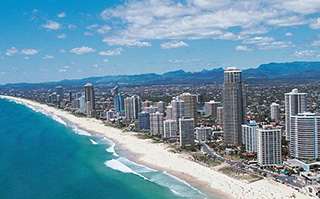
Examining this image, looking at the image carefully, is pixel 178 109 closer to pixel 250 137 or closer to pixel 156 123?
pixel 156 123

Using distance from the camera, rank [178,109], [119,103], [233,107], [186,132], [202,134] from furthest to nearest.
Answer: [119,103] → [178,109] → [202,134] → [186,132] → [233,107]

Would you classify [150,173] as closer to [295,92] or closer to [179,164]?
[179,164]

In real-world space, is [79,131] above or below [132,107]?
below

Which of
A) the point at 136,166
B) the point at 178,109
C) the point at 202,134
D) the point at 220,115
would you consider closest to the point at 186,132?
the point at 202,134

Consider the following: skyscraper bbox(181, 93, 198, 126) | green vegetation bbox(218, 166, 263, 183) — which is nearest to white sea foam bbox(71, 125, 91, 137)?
skyscraper bbox(181, 93, 198, 126)

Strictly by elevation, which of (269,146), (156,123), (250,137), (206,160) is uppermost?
(269,146)

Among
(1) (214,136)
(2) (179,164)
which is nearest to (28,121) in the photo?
(1) (214,136)

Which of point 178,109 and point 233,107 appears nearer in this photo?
point 233,107

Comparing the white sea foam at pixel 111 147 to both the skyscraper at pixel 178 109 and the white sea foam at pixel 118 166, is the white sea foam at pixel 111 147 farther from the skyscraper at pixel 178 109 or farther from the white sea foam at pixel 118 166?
the skyscraper at pixel 178 109
